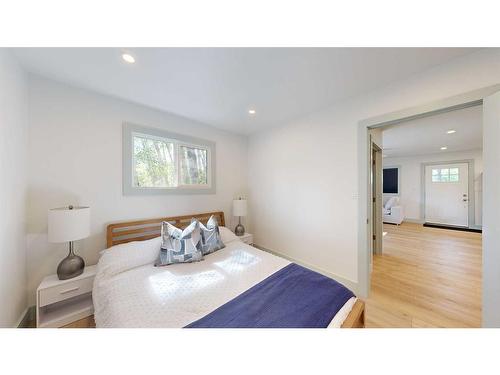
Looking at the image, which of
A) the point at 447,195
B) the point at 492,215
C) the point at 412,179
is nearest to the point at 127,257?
the point at 492,215

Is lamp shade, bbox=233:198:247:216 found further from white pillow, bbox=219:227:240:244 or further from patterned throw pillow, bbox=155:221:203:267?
patterned throw pillow, bbox=155:221:203:267

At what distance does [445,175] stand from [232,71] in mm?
7411

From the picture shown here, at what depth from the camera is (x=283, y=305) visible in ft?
3.52

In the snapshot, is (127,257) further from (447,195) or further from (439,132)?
(447,195)

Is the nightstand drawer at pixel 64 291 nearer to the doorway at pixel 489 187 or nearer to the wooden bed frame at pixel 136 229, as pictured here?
the wooden bed frame at pixel 136 229

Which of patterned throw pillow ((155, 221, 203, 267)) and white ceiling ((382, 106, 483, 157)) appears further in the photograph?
white ceiling ((382, 106, 483, 157))

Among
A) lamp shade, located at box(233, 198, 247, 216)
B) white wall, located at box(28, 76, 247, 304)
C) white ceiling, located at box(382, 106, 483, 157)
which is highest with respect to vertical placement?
white ceiling, located at box(382, 106, 483, 157)

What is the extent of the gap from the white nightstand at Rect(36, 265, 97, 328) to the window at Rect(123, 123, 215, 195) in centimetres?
95

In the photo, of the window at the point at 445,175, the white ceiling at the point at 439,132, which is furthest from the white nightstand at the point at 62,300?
the window at the point at 445,175

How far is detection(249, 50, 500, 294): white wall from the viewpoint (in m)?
1.44

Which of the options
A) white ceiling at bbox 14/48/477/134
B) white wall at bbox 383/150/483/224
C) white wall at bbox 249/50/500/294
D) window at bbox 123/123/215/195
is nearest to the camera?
white ceiling at bbox 14/48/477/134

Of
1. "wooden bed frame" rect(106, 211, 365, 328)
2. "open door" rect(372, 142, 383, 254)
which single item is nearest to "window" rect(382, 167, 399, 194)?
"open door" rect(372, 142, 383, 254)
